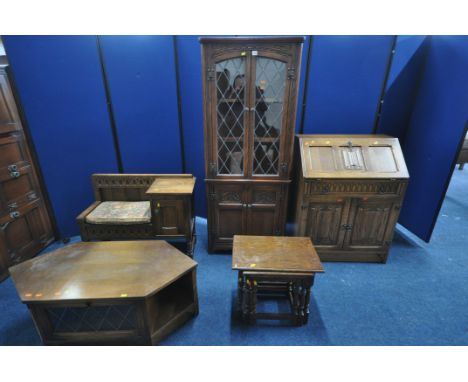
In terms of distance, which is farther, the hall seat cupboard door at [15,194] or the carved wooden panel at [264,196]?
the carved wooden panel at [264,196]

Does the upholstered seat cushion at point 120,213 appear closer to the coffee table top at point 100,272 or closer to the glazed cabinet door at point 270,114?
the coffee table top at point 100,272

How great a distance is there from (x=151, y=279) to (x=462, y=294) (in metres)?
2.68

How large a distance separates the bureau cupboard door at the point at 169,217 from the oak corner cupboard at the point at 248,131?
0.97 ft

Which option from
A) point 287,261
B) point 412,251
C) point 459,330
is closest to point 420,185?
point 412,251

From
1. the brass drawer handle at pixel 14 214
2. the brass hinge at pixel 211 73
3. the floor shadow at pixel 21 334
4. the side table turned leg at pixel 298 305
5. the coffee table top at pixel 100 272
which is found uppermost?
the brass hinge at pixel 211 73

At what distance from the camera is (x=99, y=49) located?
2.53m

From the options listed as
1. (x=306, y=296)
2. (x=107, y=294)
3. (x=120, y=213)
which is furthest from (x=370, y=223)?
(x=120, y=213)

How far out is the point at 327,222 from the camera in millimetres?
2537

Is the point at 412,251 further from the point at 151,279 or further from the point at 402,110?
the point at 151,279

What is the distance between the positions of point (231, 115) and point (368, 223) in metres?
1.71

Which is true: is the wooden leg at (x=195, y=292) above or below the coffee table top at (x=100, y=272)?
below

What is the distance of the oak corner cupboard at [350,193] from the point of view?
237 cm

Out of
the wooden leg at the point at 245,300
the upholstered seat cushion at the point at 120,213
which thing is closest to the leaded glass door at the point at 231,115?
the upholstered seat cushion at the point at 120,213

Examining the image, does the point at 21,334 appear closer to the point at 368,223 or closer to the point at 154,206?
the point at 154,206
